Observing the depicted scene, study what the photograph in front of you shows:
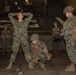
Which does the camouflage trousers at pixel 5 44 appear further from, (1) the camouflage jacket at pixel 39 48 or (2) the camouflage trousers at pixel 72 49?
(2) the camouflage trousers at pixel 72 49

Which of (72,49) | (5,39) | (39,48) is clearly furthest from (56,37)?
(72,49)

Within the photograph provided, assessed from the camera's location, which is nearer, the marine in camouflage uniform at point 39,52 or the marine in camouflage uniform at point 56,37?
the marine in camouflage uniform at point 39,52

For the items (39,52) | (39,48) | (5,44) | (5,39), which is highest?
(39,48)

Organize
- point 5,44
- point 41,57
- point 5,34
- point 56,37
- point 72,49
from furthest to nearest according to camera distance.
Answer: point 56,37
point 5,44
point 5,34
point 41,57
point 72,49

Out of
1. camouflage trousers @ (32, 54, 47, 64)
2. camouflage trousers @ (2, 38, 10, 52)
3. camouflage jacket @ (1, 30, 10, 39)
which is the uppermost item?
camouflage jacket @ (1, 30, 10, 39)

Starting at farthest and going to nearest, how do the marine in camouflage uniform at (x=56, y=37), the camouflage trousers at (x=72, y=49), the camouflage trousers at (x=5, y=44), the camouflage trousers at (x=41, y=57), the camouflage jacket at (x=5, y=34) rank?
the marine in camouflage uniform at (x=56, y=37), the camouflage trousers at (x=5, y=44), the camouflage jacket at (x=5, y=34), the camouflage trousers at (x=41, y=57), the camouflage trousers at (x=72, y=49)

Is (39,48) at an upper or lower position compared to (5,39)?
upper

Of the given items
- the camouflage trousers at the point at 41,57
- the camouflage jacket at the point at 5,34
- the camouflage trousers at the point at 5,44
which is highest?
the camouflage jacket at the point at 5,34

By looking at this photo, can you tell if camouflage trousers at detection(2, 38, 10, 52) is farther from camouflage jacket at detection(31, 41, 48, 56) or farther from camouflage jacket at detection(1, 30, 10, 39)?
camouflage jacket at detection(31, 41, 48, 56)

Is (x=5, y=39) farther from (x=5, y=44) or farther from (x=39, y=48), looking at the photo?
(x=39, y=48)

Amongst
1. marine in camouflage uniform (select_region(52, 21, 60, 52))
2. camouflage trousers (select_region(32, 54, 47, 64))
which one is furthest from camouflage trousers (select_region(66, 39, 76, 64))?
marine in camouflage uniform (select_region(52, 21, 60, 52))

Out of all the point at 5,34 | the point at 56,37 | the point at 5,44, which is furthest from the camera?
the point at 56,37

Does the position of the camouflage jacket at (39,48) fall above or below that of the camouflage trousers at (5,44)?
above

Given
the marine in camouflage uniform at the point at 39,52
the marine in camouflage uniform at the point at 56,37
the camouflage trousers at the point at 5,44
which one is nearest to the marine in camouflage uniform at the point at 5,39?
the camouflage trousers at the point at 5,44
